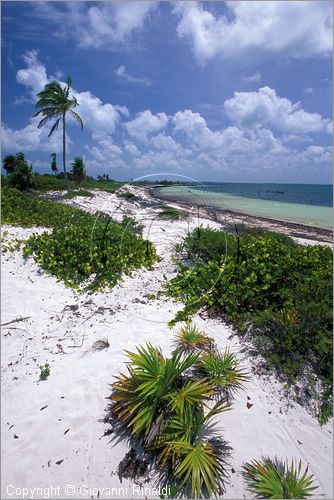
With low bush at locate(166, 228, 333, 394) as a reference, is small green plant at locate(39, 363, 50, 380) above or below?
below

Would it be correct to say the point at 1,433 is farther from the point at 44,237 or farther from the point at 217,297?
the point at 44,237

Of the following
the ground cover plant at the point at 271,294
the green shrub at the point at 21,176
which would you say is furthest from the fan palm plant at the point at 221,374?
the green shrub at the point at 21,176

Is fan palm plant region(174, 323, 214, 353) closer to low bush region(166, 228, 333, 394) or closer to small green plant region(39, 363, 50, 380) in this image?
low bush region(166, 228, 333, 394)

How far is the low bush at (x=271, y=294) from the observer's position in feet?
14.2

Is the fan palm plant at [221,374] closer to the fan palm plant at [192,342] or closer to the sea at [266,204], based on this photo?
the fan palm plant at [192,342]

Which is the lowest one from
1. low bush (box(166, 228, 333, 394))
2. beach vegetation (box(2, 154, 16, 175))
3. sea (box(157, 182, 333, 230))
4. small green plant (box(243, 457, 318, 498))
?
small green plant (box(243, 457, 318, 498))

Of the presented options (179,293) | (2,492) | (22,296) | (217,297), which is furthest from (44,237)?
(2,492)

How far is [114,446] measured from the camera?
321cm

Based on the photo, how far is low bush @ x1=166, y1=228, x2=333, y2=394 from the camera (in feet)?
14.2

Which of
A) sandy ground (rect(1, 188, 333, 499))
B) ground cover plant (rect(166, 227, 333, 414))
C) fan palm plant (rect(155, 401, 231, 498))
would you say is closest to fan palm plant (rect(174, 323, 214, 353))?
sandy ground (rect(1, 188, 333, 499))

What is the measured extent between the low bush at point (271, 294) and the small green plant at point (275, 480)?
52.3 inches

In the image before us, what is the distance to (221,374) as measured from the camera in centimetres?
403

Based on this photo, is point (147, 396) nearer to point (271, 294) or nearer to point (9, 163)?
point (271, 294)

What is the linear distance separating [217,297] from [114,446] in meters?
3.65
